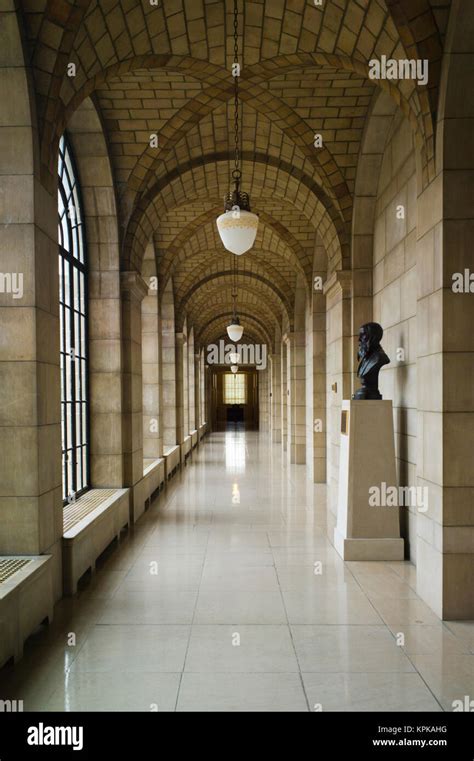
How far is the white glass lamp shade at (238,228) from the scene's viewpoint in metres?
4.96

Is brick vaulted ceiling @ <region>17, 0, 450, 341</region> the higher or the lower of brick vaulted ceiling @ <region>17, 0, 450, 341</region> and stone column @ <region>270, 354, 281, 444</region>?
the higher

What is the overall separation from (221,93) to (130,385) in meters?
3.75

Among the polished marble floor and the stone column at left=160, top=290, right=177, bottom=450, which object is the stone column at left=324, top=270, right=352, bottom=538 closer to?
the polished marble floor

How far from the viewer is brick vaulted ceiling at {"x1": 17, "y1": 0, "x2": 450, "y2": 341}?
4.45m

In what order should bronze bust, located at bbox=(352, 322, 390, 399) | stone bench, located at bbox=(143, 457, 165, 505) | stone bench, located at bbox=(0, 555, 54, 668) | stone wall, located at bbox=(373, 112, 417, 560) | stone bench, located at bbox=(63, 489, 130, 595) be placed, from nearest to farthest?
stone bench, located at bbox=(0, 555, 54, 668) < stone bench, located at bbox=(63, 489, 130, 595) < stone wall, located at bbox=(373, 112, 417, 560) < bronze bust, located at bbox=(352, 322, 390, 399) < stone bench, located at bbox=(143, 457, 165, 505)

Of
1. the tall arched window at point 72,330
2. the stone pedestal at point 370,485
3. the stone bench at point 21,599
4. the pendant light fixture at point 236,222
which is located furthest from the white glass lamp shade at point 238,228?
the stone bench at point 21,599

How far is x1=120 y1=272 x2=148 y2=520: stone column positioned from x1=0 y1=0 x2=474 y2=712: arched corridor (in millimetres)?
66

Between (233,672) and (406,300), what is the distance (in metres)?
4.18

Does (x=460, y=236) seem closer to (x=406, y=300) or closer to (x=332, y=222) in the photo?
(x=406, y=300)

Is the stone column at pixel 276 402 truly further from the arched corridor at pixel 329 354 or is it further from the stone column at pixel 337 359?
the stone column at pixel 337 359

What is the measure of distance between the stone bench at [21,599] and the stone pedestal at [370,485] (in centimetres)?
312

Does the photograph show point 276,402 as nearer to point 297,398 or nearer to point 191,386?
point 191,386

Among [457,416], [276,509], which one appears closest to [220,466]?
[276,509]

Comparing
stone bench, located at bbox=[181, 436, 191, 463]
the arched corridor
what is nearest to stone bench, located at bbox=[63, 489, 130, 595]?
the arched corridor
